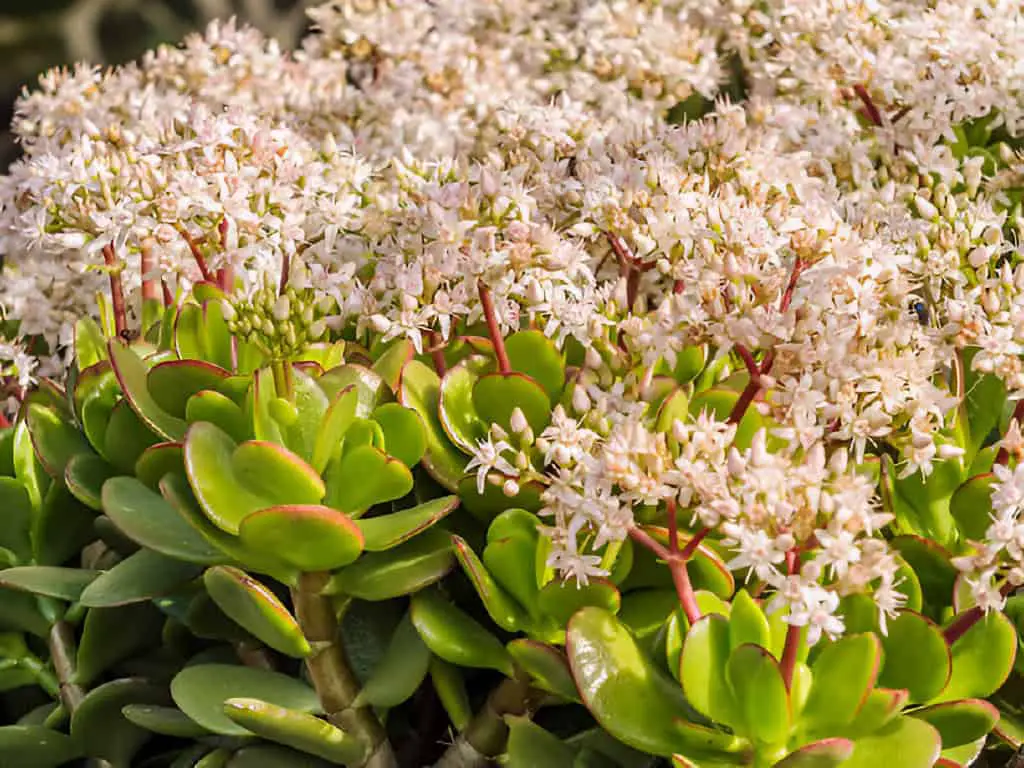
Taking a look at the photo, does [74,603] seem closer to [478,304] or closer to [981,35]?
[478,304]

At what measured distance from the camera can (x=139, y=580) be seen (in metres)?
1.00

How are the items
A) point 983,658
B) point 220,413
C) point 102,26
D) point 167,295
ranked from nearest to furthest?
point 983,658 < point 220,413 < point 167,295 < point 102,26

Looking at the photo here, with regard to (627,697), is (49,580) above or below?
above

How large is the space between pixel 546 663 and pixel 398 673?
146 mm

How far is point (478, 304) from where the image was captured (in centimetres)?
106

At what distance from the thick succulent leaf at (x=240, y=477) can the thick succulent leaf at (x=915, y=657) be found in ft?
1.46

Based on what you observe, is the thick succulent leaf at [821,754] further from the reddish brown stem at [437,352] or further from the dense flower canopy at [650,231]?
the reddish brown stem at [437,352]

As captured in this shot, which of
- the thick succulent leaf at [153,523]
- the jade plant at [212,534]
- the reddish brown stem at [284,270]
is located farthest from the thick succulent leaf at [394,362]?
the thick succulent leaf at [153,523]

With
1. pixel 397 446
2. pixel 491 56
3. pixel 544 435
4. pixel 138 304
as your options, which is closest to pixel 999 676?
pixel 544 435

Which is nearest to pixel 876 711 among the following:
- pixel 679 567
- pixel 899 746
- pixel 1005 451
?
pixel 899 746

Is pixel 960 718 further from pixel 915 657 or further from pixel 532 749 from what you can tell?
pixel 532 749

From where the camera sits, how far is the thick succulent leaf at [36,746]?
105 cm

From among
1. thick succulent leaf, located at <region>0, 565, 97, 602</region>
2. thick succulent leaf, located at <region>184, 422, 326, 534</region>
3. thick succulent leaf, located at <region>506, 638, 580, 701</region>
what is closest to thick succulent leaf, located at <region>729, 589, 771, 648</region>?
thick succulent leaf, located at <region>506, 638, 580, 701</region>

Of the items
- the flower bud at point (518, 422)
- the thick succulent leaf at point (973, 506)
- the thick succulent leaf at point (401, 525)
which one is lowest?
the thick succulent leaf at point (973, 506)
